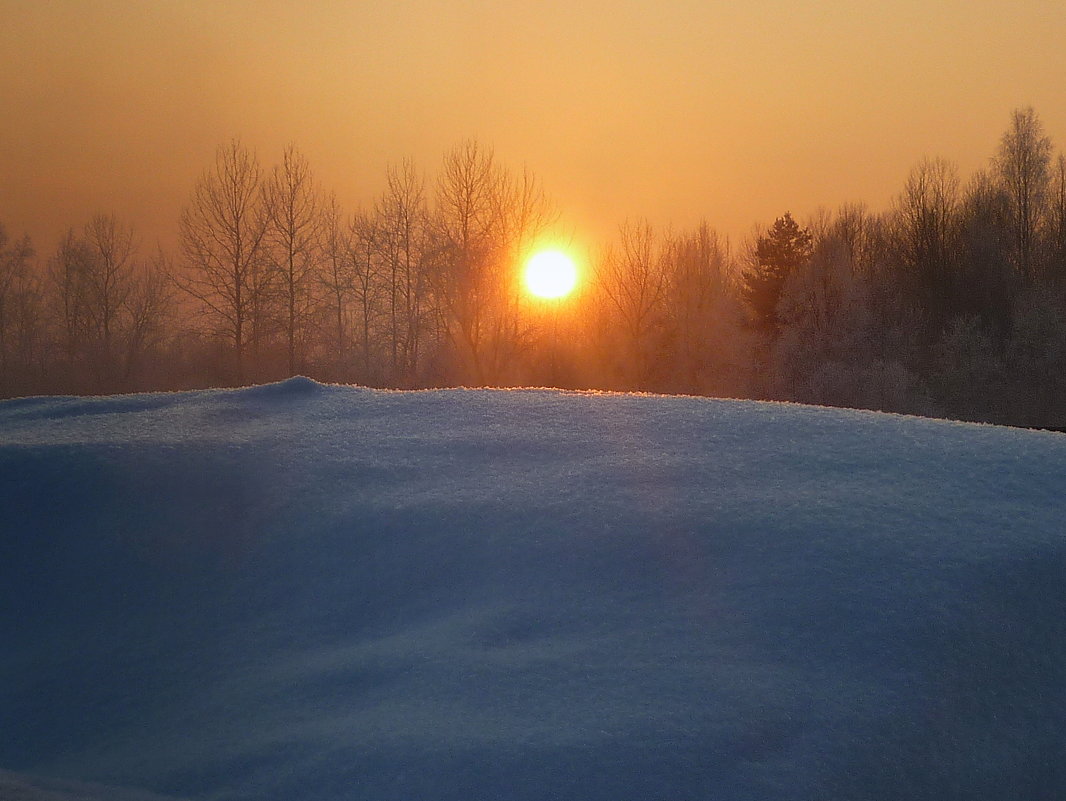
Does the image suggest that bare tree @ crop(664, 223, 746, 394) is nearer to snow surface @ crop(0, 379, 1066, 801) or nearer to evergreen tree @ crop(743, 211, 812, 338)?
evergreen tree @ crop(743, 211, 812, 338)

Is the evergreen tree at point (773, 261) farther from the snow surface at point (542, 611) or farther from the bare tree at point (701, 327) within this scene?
the snow surface at point (542, 611)

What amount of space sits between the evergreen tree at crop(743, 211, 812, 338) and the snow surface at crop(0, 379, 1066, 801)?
25780 millimetres

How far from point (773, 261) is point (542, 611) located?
27781 mm

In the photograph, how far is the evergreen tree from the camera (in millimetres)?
27500

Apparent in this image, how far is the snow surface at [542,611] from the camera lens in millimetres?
1432

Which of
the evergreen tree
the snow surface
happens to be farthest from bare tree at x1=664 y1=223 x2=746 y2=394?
the snow surface

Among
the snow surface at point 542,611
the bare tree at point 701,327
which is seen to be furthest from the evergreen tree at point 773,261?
the snow surface at point 542,611

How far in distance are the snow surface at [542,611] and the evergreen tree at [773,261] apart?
25.8m

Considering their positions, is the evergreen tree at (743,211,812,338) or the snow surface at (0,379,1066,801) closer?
the snow surface at (0,379,1066,801)

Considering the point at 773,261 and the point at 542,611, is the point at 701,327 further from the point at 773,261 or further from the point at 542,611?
the point at 542,611

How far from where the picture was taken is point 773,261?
91.5 feet

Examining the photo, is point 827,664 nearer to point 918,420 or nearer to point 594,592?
point 594,592

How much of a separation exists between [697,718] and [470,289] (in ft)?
63.3

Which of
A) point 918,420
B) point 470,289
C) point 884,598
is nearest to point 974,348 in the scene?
point 470,289
